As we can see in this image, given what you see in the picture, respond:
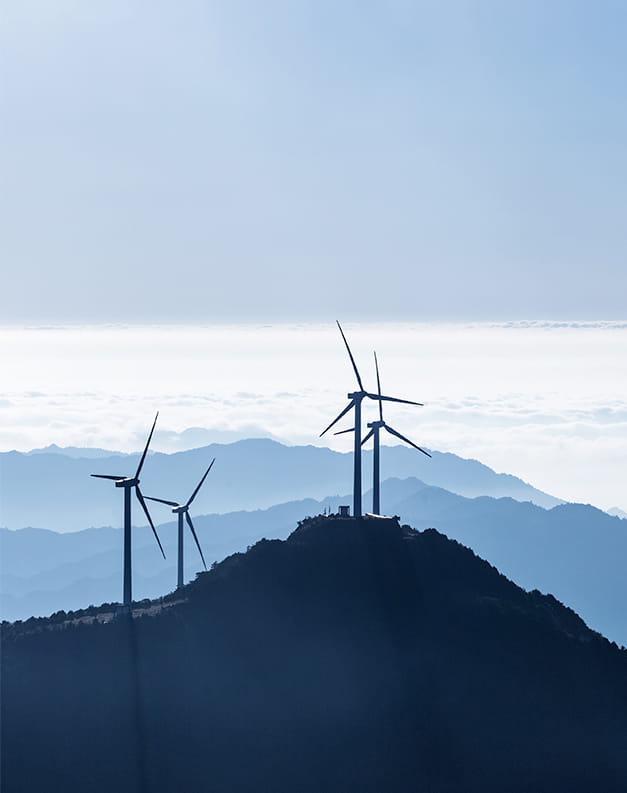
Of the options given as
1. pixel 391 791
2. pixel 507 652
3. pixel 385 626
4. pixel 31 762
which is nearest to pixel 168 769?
pixel 31 762

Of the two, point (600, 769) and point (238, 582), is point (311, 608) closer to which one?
point (238, 582)

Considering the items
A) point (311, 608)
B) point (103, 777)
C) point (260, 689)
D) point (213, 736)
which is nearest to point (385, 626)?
point (311, 608)

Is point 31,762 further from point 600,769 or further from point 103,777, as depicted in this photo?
point 600,769

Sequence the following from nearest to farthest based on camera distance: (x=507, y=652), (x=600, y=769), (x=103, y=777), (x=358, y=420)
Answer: (x=103, y=777)
(x=600, y=769)
(x=507, y=652)
(x=358, y=420)

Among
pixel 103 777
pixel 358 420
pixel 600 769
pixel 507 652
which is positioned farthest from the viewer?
pixel 358 420

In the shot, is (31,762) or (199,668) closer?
(31,762)

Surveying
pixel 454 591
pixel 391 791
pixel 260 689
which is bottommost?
pixel 391 791

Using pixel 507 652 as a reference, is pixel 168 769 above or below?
below
